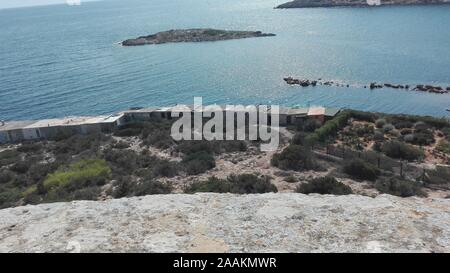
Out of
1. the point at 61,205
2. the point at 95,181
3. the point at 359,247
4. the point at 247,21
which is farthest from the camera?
the point at 247,21

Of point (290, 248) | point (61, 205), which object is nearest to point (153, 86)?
point (61, 205)

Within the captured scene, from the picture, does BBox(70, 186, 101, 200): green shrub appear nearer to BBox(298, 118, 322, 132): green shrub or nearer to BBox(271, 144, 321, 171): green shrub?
BBox(271, 144, 321, 171): green shrub

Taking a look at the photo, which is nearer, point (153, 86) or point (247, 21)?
point (153, 86)

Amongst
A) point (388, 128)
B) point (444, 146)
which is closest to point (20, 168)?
point (388, 128)

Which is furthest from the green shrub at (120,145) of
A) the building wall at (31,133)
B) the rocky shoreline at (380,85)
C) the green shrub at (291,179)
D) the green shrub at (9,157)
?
the rocky shoreline at (380,85)

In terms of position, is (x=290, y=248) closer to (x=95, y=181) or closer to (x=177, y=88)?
(x=95, y=181)

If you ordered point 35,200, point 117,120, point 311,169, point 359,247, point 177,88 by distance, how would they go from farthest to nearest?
point 177,88
point 117,120
point 311,169
point 35,200
point 359,247
